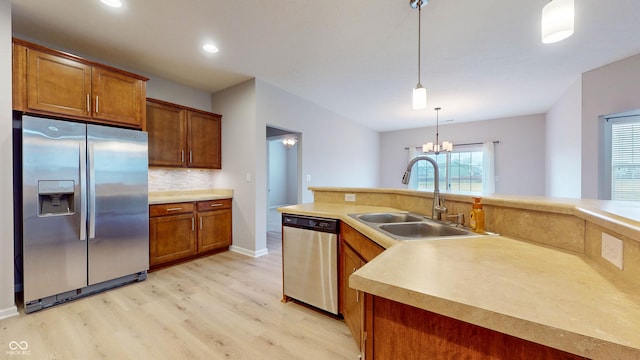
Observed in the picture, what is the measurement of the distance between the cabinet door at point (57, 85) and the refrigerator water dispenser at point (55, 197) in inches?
25.7

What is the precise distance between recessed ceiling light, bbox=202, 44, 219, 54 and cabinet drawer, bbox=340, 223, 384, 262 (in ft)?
7.78

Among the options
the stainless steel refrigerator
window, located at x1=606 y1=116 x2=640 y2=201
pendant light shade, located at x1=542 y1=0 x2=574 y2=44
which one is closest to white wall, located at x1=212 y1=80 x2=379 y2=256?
the stainless steel refrigerator

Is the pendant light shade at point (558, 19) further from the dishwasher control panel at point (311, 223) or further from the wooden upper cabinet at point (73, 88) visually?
the wooden upper cabinet at point (73, 88)

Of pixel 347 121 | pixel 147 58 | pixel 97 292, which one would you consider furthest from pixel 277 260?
pixel 347 121

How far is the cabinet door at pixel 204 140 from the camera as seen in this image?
3598 millimetres

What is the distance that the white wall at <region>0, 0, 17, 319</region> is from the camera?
1.92 m

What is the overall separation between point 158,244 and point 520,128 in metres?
7.39

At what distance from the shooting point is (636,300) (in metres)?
0.62

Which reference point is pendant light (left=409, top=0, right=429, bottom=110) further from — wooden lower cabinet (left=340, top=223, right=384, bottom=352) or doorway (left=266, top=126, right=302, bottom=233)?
doorway (left=266, top=126, right=302, bottom=233)

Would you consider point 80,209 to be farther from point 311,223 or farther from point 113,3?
point 311,223

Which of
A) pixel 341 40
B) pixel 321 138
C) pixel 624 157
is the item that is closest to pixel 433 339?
pixel 341 40

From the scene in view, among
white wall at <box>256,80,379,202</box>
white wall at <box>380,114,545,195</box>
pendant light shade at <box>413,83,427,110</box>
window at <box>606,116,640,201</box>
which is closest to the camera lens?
pendant light shade at <box>413,83,427,110</box>

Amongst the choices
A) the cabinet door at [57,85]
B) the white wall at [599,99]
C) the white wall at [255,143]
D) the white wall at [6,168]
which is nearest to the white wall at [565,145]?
the white wall at [599,99]

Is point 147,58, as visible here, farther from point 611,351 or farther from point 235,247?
point 611,351
